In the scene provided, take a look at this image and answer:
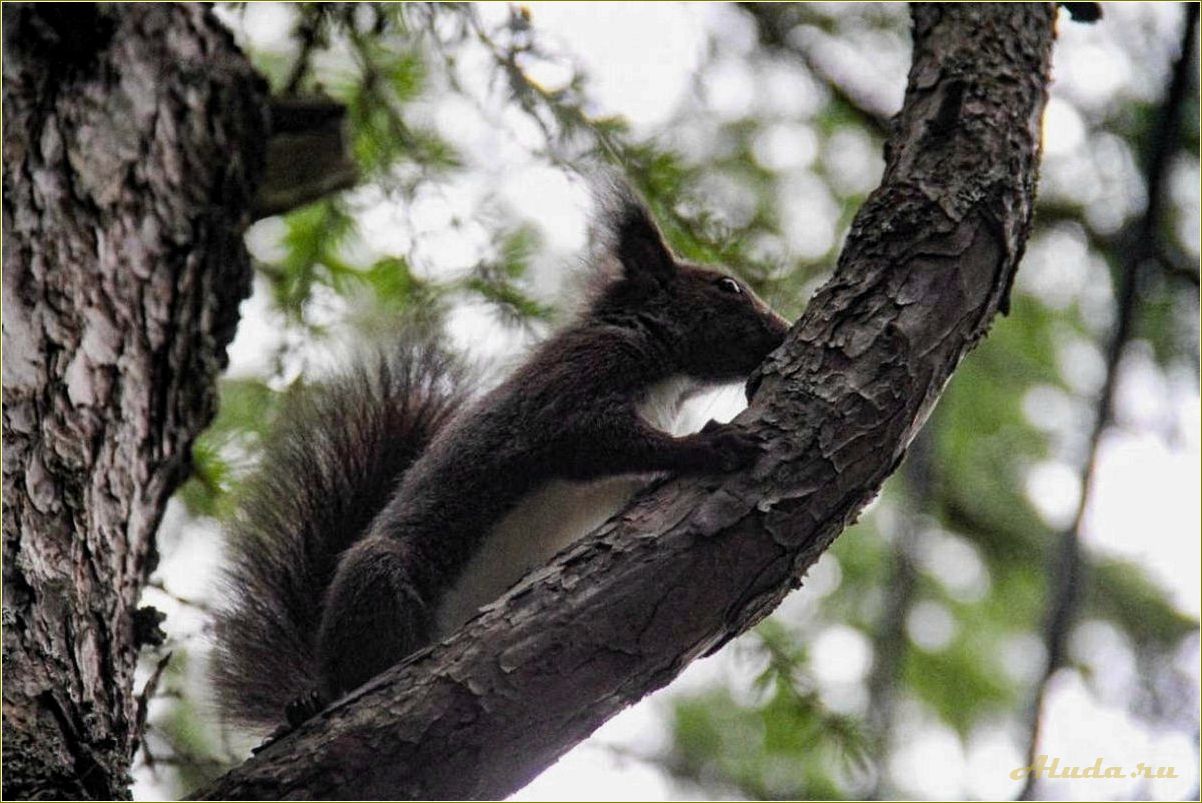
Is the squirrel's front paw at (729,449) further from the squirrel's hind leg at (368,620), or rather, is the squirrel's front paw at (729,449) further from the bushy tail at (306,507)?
the bushy tail at (306,507)

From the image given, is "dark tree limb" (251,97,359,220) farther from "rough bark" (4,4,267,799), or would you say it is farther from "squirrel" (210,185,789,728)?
"squirrel" (210,185,789,728)

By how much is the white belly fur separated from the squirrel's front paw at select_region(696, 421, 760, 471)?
2.52ft

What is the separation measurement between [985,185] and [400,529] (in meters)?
1.42

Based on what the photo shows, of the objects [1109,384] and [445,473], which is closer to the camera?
[1109,384]

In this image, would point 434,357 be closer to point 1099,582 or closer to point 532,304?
point 532,304

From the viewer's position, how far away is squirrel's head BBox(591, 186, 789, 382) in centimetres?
305

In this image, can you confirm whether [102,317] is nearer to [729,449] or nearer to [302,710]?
[302,710]

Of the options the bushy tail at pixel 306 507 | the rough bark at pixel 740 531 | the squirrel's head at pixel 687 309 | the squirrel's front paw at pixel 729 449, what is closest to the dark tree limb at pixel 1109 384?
the rough bark at pixel 740 531

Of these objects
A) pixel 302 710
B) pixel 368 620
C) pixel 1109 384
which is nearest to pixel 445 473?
pixel 368 620

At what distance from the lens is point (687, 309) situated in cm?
307

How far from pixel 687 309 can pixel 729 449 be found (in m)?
1.23

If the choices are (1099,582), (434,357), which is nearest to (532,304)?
(434,357)

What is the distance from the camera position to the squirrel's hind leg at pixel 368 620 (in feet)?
7.95

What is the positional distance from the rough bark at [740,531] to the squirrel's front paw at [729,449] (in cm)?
2
